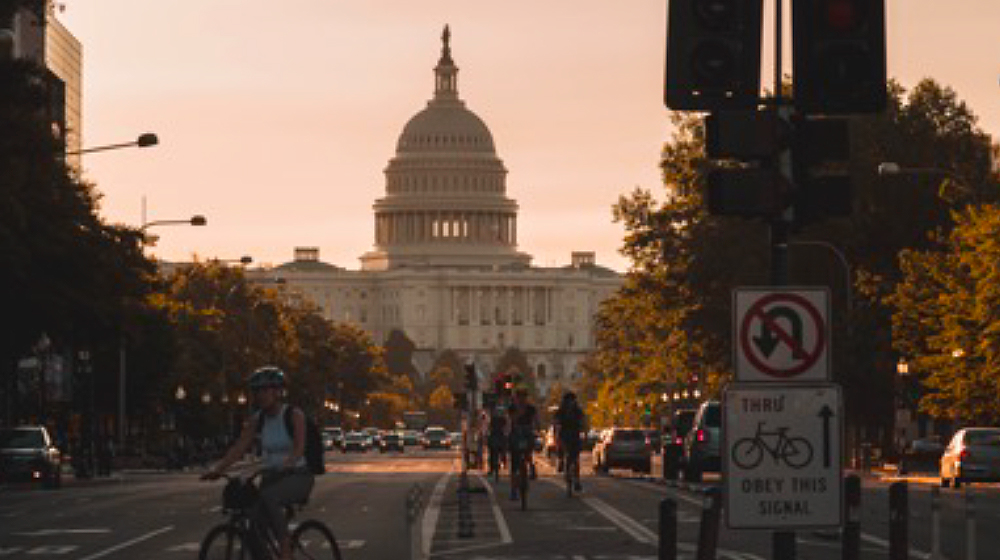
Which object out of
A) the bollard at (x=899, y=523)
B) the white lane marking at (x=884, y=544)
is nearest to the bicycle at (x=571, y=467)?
the white lane marking at (x=884, y=544)

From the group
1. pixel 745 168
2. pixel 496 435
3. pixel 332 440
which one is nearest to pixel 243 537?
pixel 745 168

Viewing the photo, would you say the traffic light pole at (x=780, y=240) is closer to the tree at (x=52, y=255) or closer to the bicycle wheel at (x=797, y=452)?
the bicycle wheel at (x=797, y=452)

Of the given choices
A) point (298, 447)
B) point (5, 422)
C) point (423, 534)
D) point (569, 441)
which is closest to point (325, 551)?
point (298, 447)

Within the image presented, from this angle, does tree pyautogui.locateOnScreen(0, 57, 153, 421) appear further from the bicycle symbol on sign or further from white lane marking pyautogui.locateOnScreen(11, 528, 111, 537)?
the bicycle symbol on sign

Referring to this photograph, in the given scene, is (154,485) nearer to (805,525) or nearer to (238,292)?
(805,525)

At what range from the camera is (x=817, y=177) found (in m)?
18.3

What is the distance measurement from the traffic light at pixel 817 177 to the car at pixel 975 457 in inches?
1878

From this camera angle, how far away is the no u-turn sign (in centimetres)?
1755

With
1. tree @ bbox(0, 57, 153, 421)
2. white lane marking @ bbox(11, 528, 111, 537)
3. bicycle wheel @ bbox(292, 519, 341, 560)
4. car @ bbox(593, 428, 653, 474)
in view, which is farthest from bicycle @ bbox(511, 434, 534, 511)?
car @ bbox(593, 428, 653, 474)

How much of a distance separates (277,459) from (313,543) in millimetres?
672

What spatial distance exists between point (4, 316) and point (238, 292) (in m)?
77.6

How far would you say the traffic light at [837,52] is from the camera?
1783 cm

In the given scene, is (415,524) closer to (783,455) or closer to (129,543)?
(129,543)

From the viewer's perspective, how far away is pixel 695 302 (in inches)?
4058
